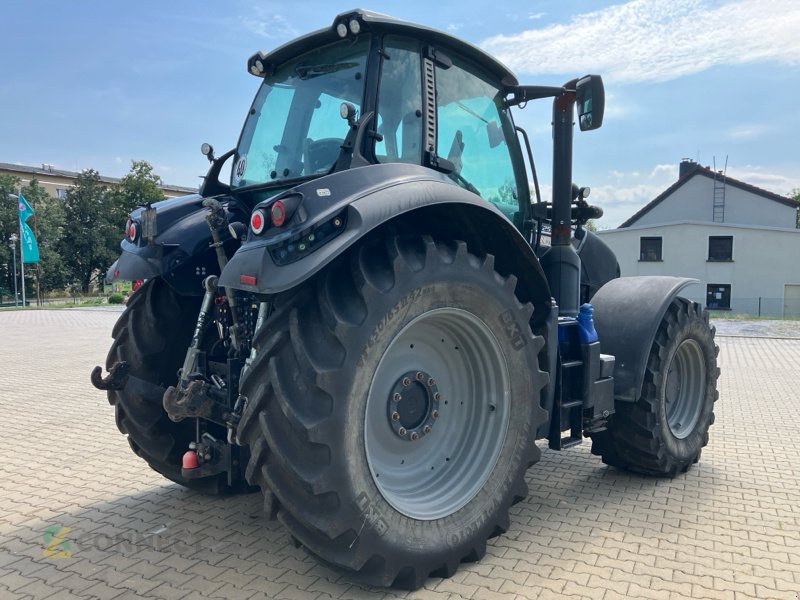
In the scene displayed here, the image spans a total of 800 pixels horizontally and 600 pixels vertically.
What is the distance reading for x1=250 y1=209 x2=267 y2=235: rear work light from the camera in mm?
2607

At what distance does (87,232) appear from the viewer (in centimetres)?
5078

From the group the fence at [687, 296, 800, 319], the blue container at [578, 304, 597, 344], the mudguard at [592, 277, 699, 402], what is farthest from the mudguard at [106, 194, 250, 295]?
the fence at [687, 296, 800, 319]

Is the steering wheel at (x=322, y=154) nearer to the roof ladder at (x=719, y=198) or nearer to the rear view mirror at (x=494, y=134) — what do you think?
the rear view mirror at (x=494, y=134)

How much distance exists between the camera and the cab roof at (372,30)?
127 inches

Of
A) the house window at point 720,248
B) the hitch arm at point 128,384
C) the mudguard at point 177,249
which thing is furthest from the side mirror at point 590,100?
the house window at point 720,248

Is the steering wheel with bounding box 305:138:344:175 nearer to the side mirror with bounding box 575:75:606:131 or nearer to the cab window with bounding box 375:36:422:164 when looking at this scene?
the cab window with bounding box 375:36:422:164

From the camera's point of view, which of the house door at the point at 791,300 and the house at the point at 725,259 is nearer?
the house at the point at 725,259

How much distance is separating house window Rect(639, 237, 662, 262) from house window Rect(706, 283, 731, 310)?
3.08m

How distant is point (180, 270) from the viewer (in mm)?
3625

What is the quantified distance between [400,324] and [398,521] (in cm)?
87

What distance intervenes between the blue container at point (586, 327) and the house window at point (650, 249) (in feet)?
99.8

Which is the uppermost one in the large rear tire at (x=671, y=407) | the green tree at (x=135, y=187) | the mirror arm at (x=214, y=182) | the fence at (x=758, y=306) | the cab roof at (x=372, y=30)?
the green tree at (x=135, y=187)

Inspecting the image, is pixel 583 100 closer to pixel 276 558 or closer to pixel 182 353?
pixel 182 353

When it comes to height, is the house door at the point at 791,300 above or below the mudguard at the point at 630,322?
below
